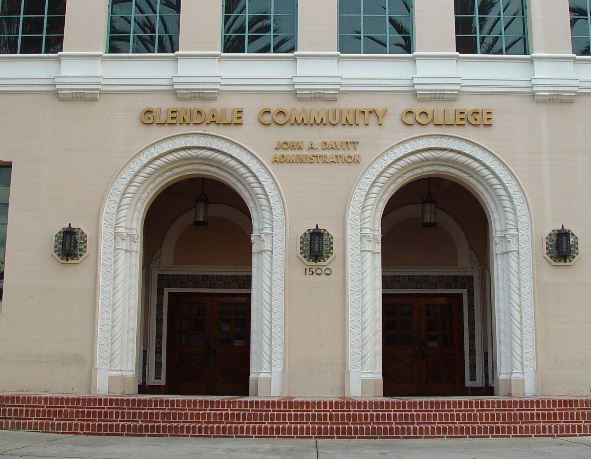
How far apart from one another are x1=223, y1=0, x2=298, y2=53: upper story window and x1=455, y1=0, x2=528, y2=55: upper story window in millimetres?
2745

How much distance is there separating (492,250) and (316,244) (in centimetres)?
283

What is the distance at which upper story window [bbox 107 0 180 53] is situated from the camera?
12.6m

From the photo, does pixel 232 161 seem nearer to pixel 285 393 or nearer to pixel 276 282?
pixel 276 282

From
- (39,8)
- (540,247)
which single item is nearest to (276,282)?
(540,247)

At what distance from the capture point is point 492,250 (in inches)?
476

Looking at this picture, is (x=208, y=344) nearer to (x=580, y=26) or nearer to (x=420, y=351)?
(x=420, y=351)

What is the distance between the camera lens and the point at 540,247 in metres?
11.7

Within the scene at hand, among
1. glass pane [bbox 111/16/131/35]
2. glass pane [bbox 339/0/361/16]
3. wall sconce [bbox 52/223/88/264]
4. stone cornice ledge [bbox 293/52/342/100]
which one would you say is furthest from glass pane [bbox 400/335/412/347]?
glass pane [bbox 111/16/131/35]

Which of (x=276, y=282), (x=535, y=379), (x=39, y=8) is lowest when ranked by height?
(x=535, y=379)

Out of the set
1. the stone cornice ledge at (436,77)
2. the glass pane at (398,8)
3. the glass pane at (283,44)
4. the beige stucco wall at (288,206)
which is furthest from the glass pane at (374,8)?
the beige stucco wall at (288,206)

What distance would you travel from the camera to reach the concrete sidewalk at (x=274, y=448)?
8.38 m

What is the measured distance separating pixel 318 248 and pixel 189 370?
4843 millimetres

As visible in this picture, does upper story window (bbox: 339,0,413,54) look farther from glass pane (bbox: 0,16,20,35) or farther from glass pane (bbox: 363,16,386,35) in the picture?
glass pane (bbox: 0,16,20,35)

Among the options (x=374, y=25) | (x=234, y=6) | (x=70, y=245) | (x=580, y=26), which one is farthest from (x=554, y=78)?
(x=70, y=245)
